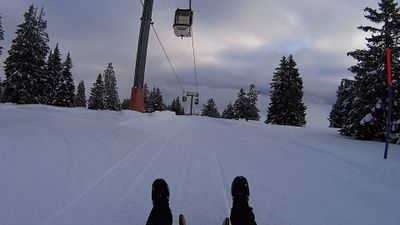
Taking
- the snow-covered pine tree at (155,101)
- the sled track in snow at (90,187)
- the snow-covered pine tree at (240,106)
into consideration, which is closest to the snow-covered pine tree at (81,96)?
the snow-covered pine tree at (155,101)

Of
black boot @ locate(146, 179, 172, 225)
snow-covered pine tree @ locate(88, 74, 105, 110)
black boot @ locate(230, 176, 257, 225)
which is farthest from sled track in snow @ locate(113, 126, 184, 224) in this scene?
snow-covered pine tree @ locate(88, 74, 105, 110)

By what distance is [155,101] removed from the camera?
84625 millimetres

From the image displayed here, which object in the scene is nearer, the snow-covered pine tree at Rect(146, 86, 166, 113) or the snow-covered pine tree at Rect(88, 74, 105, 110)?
the snow-covered pine tree at Rect(88, 74, 105, 110)

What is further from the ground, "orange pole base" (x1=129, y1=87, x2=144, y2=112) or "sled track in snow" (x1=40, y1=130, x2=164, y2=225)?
"orange pole base" (x1=129, y1=87, x2=144, y2=112)

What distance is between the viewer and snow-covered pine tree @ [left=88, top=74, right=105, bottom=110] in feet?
207

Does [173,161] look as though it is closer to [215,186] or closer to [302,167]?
[215,186]

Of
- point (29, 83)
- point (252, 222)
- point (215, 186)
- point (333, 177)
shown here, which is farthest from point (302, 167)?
point (29, 83)

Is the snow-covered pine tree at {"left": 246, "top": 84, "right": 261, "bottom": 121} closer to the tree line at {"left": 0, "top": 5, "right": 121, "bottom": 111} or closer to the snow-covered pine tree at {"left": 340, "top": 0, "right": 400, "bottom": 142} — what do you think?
the tree line at {"left": 0, "top": 5, "right": 121, "bottom": 111}

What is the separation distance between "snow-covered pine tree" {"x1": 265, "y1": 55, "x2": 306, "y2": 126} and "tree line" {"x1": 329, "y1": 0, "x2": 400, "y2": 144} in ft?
76.6

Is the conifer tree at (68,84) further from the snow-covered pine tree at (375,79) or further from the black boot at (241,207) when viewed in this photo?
the black boot at (241,207)

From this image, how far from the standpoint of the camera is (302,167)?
8.02 meters

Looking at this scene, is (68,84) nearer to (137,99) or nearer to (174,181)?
(137,99)

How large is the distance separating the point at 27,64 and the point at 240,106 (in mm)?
42057

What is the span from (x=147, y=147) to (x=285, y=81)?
121ft
